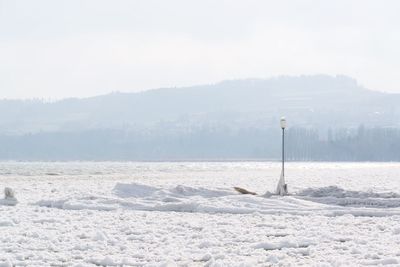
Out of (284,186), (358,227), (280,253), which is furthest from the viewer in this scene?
(284,186)

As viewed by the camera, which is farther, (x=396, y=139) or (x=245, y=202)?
(x=396, y=139)

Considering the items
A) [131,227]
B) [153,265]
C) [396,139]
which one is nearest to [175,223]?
[131,227]

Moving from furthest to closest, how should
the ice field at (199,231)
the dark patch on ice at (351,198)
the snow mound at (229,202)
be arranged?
1. the dark patch on ice at (351,198)
2. the snow mound at (229,202)
3. the ice field at (199,231)

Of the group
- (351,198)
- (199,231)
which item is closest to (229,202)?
(351,198)

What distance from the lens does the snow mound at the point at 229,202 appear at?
76.6ft

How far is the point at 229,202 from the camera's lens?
83.1ft

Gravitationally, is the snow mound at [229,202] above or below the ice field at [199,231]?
above

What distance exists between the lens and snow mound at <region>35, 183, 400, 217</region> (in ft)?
76.6

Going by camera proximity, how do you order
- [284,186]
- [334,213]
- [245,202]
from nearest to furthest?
[334,213] → [245,202] → [284,186]

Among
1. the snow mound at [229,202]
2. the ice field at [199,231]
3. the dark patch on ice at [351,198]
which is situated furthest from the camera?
the dark patch on ice at [351,198]

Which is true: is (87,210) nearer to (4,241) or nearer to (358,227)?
(4,241)

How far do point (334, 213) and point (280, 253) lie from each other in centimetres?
777

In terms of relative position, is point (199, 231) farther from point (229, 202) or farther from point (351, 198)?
point (351, 198)

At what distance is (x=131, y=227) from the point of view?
18984 millimetres
